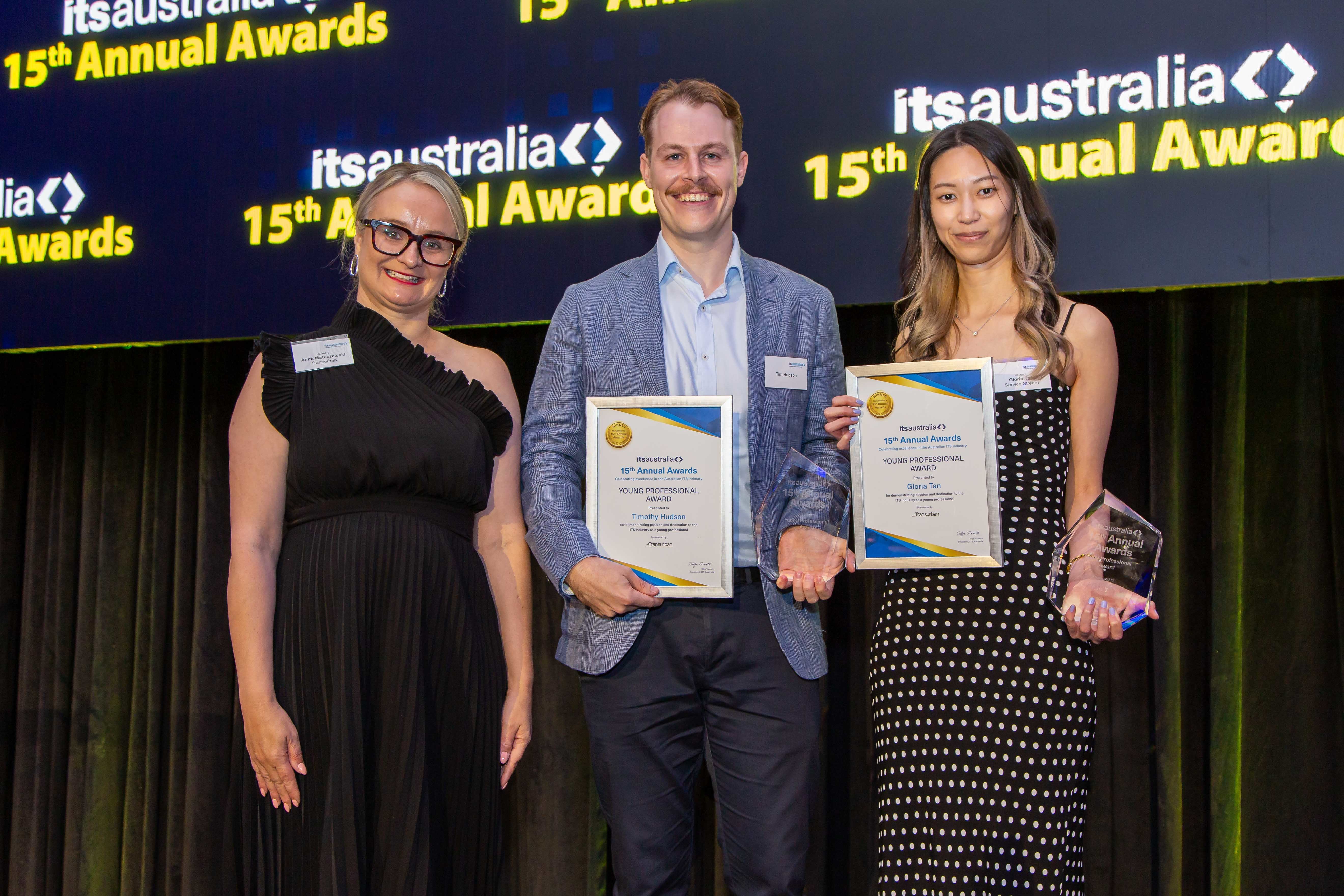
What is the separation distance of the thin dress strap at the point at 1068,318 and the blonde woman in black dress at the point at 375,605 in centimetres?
101

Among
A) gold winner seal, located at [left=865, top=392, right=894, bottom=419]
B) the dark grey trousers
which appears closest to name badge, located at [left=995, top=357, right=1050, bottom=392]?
gold winner seal, located at [left=865, top=392, right=894, bottom=419]

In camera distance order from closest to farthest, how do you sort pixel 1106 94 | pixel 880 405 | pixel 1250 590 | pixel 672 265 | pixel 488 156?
pixel 880 405
pixel 672 265
pixel 1106 94
pixel 1250 590
pixel 488 156

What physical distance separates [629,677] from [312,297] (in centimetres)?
184

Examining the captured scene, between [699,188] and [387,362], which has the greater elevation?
[699,188]

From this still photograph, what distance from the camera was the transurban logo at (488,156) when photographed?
303 centimetres

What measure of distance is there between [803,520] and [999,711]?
0.43 metres

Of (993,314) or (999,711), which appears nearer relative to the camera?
(999,711)

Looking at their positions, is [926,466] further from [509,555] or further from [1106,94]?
[1106,94]

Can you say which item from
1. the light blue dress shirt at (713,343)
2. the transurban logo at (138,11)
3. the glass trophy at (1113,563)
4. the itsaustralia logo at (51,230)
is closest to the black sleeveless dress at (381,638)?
the light blue dress shirt at (713,343)

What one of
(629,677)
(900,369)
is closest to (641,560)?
(629,677)

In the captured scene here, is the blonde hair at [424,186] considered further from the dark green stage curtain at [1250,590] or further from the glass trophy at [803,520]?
the dark green stage curtain at [1250,590]

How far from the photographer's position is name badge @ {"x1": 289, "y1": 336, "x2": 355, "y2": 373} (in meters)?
1.95

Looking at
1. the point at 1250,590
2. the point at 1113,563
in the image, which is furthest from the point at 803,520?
the point at 1250,590

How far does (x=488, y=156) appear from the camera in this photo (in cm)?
313
